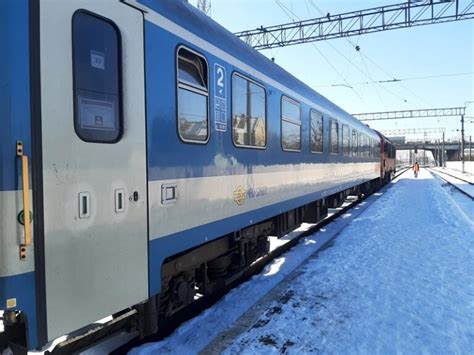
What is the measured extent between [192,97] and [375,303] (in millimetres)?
3217

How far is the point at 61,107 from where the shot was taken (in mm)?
2775

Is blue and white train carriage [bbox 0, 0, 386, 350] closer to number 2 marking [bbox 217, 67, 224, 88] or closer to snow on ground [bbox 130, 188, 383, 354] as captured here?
number 2 marking [bbox 217, 67, 224, 88]

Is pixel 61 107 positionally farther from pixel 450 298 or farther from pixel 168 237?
pixel 450 298

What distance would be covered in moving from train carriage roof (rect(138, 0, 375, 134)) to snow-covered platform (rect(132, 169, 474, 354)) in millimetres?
3030

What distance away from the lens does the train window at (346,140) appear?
41.2ft

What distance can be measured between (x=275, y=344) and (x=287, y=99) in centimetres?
434

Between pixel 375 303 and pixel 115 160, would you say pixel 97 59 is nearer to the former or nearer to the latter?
pixel 115 160

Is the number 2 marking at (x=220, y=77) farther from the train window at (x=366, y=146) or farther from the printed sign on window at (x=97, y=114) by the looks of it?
the train window at (x=366, y=146)

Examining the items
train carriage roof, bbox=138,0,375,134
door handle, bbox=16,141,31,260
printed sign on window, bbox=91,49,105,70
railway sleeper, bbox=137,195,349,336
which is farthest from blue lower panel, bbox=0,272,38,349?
train carriage roof, bbox=138,0,375,134

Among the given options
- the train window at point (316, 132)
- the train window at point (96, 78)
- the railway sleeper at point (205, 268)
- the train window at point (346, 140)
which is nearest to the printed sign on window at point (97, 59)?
the train window at point (96, 78)

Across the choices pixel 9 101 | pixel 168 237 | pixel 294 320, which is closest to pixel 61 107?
pixel 9 101

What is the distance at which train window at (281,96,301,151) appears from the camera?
277 inches

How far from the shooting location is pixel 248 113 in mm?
5633

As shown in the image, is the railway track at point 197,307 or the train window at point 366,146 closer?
the railway track at point 197,307
